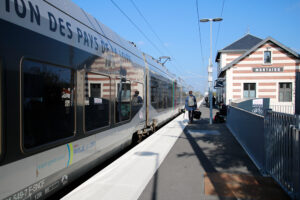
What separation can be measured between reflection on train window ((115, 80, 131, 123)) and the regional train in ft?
0.22

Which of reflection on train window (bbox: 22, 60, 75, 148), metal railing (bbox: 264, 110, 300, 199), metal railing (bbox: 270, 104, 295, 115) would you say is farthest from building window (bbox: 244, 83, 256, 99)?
reflection on train window (bbox: 22, 60, 75, 148)

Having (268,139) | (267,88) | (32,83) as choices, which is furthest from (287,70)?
(32,83)

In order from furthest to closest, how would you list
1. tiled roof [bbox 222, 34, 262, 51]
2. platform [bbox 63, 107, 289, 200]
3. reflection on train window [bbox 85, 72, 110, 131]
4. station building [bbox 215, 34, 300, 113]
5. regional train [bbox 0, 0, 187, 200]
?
1. tiled roof [bbox 222, 34, 262, 51]
2. station building [bbox 215, 34, 300, 113]
3. reflection on train window [bbox 85, 72, 110, 131]
4. platform [bbox 63, 107, 289, 200]
5. regional train [bbox 0, 0, 187, 200]

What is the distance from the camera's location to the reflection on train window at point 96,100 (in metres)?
4.20

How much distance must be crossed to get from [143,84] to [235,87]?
60.4 feet

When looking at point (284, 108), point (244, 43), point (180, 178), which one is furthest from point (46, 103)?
point (244, 43)

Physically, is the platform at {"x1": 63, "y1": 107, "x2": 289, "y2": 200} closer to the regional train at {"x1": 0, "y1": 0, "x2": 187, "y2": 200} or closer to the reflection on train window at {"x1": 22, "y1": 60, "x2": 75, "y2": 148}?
the regional train at {"x1": 0, "y1": 0, "x2": 187, "y2": 200}

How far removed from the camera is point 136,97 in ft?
23.7

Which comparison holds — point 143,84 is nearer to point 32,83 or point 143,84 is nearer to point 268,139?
point 268,139

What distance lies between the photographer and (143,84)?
325 inches

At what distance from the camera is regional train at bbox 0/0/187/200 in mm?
2568

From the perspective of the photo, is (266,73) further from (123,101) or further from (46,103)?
(46,103)

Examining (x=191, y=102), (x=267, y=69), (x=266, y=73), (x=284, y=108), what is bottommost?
(x=284, y=108)

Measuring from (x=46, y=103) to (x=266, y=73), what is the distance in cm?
2439
